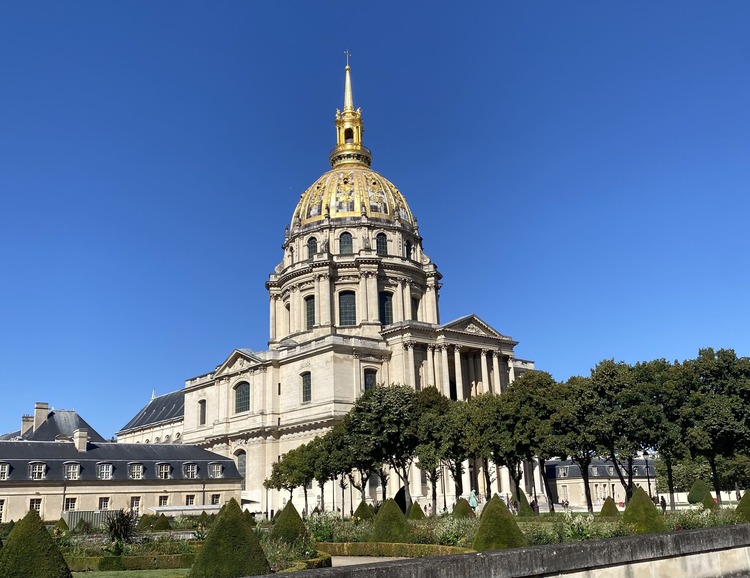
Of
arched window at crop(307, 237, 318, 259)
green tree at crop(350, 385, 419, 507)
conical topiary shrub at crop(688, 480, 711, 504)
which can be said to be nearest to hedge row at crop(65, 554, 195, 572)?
green tree at crop(350, 385, 419, 507)

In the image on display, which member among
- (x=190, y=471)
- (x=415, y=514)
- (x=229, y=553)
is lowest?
(x=415, y=514)

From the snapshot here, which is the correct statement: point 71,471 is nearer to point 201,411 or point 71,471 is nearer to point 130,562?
point 201,411

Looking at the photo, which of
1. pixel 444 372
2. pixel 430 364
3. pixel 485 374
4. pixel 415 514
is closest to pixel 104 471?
pixel 430 364

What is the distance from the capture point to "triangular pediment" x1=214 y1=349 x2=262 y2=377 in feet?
228

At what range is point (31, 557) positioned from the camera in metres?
13.2

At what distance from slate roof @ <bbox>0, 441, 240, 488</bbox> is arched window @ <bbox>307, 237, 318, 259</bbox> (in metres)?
22.5

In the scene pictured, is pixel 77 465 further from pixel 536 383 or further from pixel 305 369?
pixel 536 383

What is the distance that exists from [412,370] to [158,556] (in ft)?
135

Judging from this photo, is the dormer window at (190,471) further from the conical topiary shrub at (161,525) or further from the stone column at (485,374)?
the stone column at (485,374)

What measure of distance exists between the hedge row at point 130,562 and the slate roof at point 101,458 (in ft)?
105

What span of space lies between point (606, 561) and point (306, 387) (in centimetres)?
5600

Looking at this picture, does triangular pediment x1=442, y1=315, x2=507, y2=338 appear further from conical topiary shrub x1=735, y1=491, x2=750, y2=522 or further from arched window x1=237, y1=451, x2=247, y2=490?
conical topiary shrub x1=735, y1=491, x2=750, y2=522

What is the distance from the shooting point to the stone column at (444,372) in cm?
6359

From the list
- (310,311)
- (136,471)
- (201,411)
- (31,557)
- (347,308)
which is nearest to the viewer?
(31,557)
